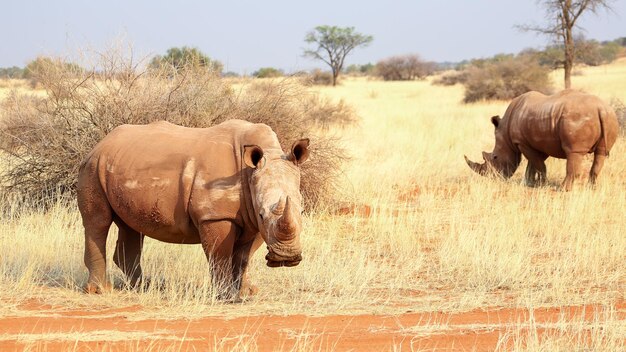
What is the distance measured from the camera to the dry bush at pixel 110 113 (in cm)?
1029

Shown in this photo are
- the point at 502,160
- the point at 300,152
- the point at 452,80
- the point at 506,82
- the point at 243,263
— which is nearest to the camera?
the point at 300,152

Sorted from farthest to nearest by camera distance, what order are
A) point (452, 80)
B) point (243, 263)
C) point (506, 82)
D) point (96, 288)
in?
1. point (452, 80)
2. point (506, 82)
3. point (96, 288)
4. point (243, 263)

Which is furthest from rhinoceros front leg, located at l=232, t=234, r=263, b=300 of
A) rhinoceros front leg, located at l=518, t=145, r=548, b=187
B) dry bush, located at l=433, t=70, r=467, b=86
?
dry bush, located at l=433, t=70, r=467, b=86

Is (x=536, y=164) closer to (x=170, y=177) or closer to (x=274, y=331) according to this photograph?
(x=170, y=177)

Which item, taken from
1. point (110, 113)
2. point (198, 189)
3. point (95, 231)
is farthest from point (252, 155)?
point (110, 113)

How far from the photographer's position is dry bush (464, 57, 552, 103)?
32.8 metres

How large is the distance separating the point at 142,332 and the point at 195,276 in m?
1.71

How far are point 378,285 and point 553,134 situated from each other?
22.6 feet

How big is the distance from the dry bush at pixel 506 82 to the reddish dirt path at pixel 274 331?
2711 cm

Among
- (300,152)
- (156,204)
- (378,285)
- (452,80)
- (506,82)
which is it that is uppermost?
(300,152)

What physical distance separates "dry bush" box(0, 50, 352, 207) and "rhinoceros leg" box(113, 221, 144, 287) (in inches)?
121

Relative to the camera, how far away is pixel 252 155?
6211 mm

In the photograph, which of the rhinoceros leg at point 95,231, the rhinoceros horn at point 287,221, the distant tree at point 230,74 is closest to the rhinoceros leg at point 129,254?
the rhinoceros leg at point 95,231

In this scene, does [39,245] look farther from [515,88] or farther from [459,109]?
[515,88]
